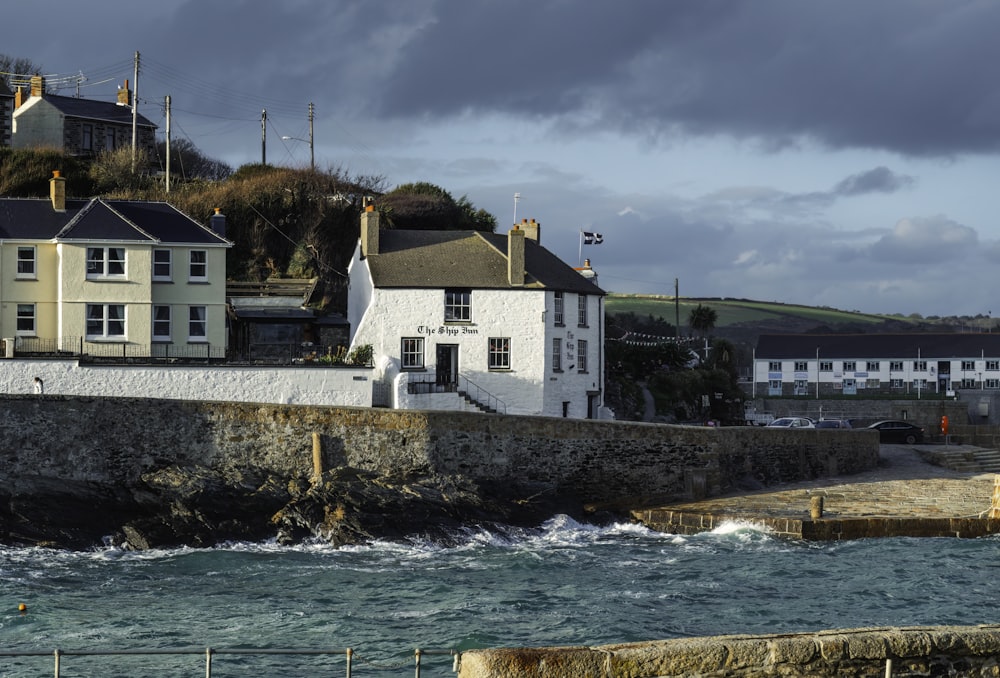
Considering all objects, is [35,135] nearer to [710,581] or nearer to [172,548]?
[172,548]

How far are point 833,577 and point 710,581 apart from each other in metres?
2.86

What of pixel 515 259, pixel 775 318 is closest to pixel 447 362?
pixel 515 259

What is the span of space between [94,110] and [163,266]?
1281 inches

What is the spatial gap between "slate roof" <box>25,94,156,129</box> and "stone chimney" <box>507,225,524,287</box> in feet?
114

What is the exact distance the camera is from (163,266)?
132ft

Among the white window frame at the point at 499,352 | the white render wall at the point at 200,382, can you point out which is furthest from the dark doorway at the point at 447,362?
the white render wall at the point at 200,382

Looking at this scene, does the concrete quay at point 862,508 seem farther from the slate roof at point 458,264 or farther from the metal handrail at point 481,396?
the slate roof at point 458,264

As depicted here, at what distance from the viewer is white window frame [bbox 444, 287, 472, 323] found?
41.6 m

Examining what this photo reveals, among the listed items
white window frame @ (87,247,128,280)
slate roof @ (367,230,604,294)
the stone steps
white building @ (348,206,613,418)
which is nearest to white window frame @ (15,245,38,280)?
white window frame @ (87,247,128,280)

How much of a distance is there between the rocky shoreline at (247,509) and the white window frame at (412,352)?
8.73 metres

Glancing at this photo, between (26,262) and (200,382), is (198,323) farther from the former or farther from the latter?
(26,262)

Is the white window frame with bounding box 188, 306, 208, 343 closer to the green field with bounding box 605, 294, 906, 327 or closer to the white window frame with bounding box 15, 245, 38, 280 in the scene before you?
the white window frame with bounding box 15, 245, 38, 280

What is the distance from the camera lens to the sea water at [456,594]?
65.5ft

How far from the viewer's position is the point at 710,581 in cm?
2569
